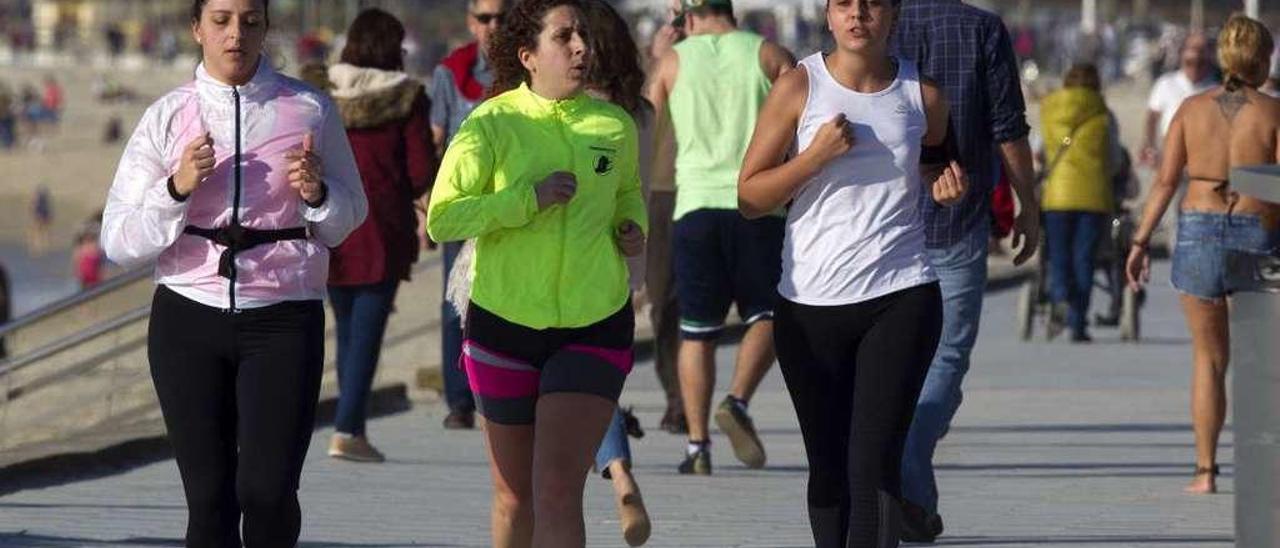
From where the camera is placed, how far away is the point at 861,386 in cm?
651

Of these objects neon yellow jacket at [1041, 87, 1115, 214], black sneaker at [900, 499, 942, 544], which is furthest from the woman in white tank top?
neon yellow jacket at [1041, 87, 1115, 214]

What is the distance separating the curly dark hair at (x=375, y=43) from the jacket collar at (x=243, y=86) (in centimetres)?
402

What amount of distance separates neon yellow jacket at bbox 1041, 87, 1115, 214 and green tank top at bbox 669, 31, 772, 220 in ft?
18.9

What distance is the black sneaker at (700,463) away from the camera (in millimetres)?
10016

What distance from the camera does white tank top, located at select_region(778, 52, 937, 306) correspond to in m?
6.52

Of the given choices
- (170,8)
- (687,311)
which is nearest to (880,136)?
(687,311)

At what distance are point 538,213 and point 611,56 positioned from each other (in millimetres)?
519

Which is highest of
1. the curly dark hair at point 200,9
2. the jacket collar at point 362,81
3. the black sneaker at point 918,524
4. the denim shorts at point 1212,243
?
the curly dark hair at point 200,9

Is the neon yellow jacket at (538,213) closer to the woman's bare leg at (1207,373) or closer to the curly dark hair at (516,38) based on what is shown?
the curly dark hair at (516,38)

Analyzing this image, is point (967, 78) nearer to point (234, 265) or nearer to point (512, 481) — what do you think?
point (512, 481)

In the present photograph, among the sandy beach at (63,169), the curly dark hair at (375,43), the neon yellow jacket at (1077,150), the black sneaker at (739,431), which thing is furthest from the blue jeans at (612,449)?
the sandy beach at (63,169)

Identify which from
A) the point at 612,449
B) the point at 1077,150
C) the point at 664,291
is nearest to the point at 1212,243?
the point at 612,449

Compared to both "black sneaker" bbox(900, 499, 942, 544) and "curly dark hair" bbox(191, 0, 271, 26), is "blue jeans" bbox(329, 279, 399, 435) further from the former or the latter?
"curly dark hair" bbox(191, 0, 271, 26)

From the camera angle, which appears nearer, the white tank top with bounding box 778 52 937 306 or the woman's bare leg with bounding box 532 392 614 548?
the woman's bare leg with bounding box 532 392 614 548
